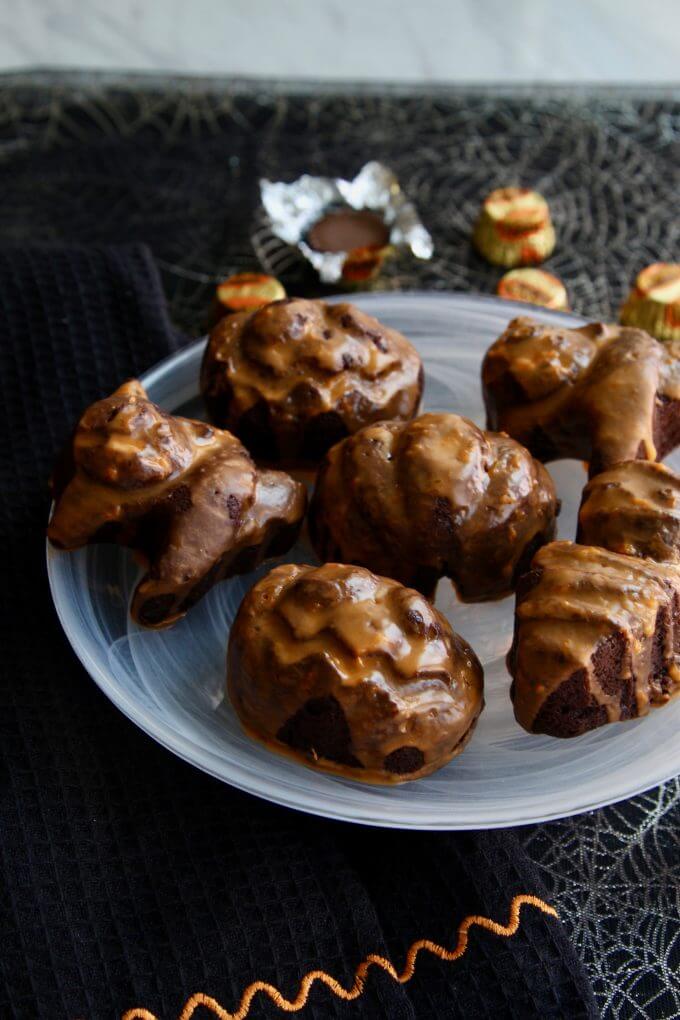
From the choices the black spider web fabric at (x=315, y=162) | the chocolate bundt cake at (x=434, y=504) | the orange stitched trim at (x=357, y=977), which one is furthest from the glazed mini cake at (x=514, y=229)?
the orange stitched trim at (x=357, y=977)

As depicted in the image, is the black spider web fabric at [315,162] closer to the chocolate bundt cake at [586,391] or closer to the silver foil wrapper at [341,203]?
the silver foil wrapper at [341,203]

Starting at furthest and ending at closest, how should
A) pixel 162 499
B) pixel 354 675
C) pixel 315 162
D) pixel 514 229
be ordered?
pixel 315 162 → pixel 514 229 → pixel 162 499 → pixel 354 675

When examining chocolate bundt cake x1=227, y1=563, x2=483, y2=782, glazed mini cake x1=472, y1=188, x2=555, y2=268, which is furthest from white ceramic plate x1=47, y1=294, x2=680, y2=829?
glazed mini cake x1=472, y1=188, x2=555, y2=268

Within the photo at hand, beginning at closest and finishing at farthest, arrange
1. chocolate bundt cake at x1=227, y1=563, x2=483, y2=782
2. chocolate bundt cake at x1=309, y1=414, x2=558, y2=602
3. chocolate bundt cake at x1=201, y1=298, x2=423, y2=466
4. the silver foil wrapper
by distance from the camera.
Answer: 1. chocolate bundt cake at x1=227, y1=563, x2=483, y2=782
2. chocolate bundt cake at x1=309, y1=414, x2=558, y2=602
3. chocolate bundt cake at x1=201, y1=298, x2=423, y2=466
4. the silver foil wrapper

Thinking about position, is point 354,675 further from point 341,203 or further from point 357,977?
point 341,203

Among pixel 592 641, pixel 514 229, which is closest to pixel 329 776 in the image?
pixel 592 641

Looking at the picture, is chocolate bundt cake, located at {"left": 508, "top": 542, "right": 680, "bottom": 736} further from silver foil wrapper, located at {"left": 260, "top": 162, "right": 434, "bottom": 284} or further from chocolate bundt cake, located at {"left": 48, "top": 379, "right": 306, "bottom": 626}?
silver foil wrapper, located at {"left": 260, "top": 162, "right": 434, "bottom": 284}
